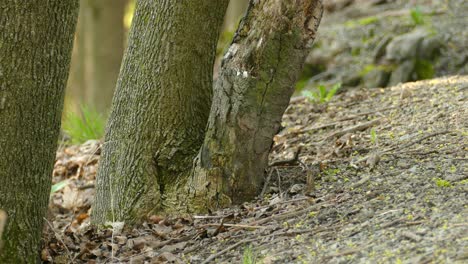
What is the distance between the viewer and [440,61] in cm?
654

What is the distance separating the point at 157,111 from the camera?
13.2 feet

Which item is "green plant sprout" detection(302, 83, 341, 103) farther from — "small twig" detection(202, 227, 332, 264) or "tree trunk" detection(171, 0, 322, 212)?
"small twig" detection(202, 227, 332, 264)

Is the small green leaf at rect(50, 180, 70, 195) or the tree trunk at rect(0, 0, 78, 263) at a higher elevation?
the tree trunk at rect(0, 0, 78, 263)

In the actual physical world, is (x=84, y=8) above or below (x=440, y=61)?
above

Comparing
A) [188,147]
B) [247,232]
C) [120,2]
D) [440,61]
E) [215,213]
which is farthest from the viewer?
[120,2]

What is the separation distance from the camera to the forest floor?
9.83 ft

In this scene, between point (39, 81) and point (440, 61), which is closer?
point (39, 81)

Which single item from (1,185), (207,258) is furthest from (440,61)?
(1,185)

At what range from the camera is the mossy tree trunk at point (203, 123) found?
369 centimetres

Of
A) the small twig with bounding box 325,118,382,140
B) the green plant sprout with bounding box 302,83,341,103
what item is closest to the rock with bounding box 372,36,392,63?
the green plant sprout with bounding box 302,83,341,103

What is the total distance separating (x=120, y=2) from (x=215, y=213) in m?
7.51

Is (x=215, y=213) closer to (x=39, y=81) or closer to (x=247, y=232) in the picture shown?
(x=247, y=232)

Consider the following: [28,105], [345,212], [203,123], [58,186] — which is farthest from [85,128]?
[345,212]

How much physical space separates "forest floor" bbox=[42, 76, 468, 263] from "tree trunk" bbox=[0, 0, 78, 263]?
0.34 meters
